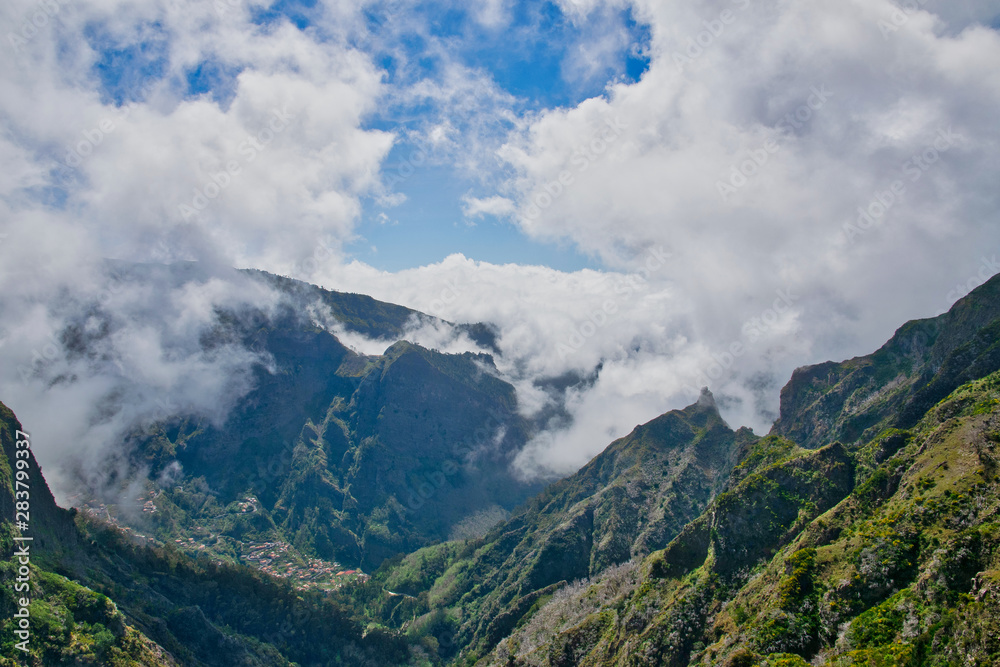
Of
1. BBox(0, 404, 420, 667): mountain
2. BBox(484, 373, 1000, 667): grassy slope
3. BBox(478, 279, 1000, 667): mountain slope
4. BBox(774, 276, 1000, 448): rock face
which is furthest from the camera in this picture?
BBox(774, 276, 1000, 448): rock face

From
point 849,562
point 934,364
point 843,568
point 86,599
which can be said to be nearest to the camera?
point 843,568

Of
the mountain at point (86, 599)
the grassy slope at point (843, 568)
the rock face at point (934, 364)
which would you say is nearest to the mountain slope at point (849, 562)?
the grassy slope at point (843, 568)

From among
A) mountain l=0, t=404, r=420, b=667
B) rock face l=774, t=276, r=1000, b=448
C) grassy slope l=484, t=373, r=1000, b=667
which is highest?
rock face l=774, t=276, r=1000, b=448

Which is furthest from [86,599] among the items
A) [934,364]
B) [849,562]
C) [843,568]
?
[934,364]

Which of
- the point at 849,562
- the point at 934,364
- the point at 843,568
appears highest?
the point at 934,364

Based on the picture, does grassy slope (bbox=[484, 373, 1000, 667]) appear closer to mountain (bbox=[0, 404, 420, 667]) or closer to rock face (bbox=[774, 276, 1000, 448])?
rock face (bbox=[774, 276, 1000, 448])

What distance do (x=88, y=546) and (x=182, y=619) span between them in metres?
42.1

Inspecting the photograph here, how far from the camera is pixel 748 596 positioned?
9588 cm

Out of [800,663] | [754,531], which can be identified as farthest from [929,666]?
[754,531]

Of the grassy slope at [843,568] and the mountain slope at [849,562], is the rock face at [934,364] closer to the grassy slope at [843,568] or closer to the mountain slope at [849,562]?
the mountain slope at [849,562]

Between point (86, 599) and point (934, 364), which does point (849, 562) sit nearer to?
point (934, 364)

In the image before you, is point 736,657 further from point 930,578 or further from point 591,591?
point 591,591

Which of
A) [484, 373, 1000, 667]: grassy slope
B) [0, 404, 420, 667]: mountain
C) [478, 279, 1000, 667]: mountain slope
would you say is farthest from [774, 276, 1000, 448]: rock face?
[0, 404, 420, 667]: mountain

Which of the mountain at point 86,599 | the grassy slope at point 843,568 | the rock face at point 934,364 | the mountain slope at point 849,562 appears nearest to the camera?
the grassy slope at point 843,568
